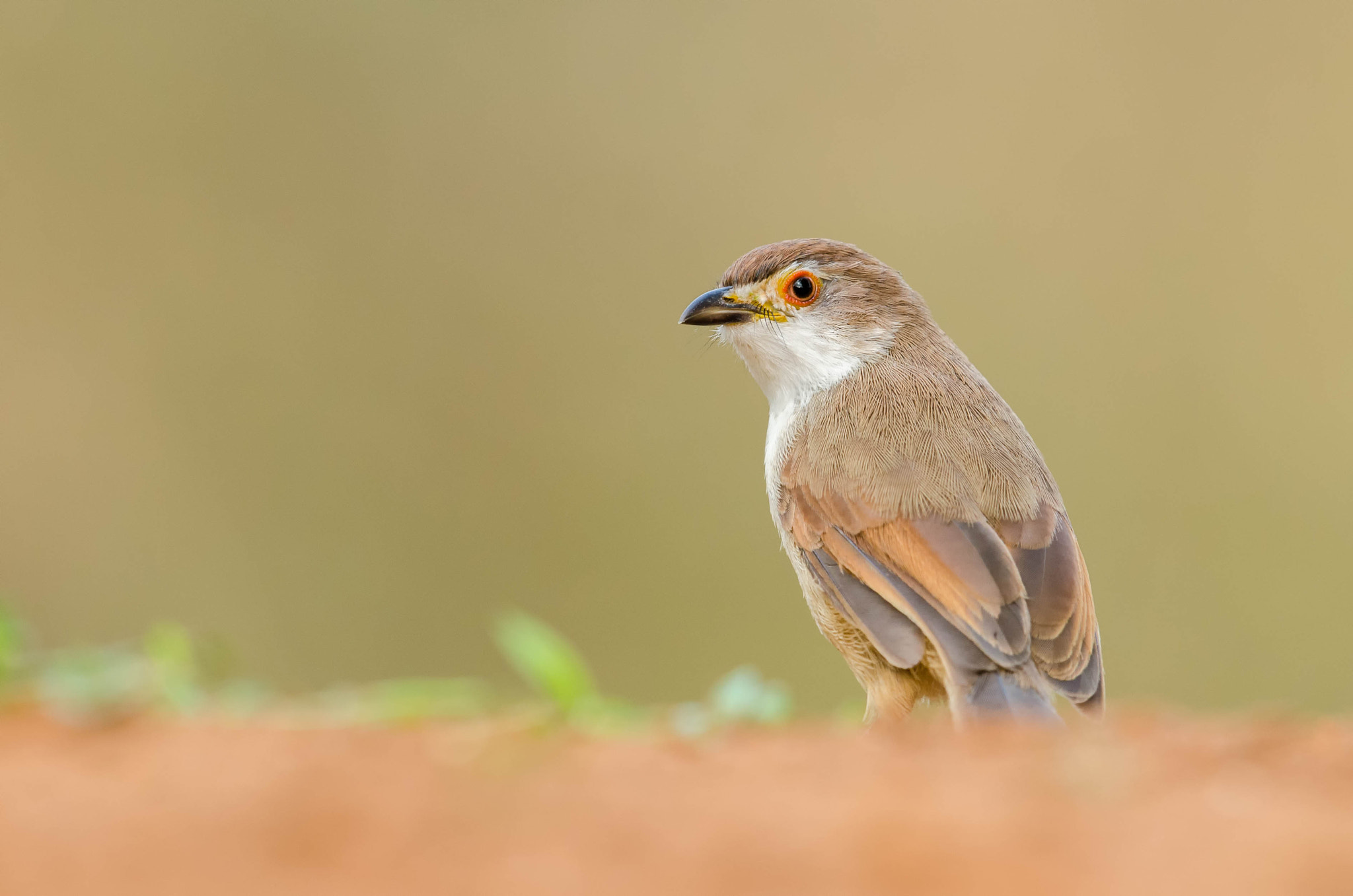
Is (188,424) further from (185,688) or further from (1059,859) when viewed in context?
(1059,859)

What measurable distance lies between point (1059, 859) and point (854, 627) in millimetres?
3207

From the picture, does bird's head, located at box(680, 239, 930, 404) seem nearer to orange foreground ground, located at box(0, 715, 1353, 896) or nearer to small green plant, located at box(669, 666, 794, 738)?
small green plant, located at box(669, 666, 794, 738)

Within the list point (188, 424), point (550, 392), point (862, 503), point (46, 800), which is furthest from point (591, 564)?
point (46, 800)

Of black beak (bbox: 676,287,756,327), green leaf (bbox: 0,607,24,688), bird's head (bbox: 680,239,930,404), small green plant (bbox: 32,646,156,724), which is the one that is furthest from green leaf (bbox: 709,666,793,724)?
black beak (bbox: 676,287,756,327)

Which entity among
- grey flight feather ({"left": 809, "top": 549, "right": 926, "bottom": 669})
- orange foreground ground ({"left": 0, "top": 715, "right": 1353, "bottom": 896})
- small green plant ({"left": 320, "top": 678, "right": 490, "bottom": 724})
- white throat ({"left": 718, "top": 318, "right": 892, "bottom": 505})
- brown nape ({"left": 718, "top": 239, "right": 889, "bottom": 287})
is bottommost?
orange foreground ground ({"left": 0, "top": 715, "right": 1353, "bottom": 896})

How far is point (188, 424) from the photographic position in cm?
1331

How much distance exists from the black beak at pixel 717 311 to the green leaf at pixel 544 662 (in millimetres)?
3376

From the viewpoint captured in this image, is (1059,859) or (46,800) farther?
(46,800)

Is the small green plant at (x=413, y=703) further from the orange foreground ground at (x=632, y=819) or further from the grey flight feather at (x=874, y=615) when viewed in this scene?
the grey flight feather at (x=874, y=615)

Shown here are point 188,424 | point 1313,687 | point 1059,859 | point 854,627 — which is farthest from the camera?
point 188,424

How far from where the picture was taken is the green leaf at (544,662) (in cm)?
338

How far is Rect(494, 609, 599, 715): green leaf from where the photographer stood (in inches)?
133

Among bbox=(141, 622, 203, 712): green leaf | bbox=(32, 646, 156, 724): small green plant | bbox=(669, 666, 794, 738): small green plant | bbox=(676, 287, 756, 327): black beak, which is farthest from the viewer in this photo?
bbox=(676, 287, 756, 327): black beak

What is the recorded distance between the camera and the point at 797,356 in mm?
6562
